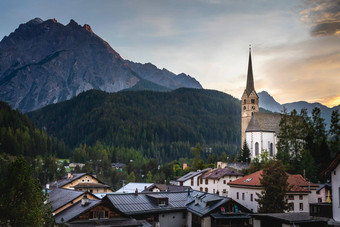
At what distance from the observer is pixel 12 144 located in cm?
15212

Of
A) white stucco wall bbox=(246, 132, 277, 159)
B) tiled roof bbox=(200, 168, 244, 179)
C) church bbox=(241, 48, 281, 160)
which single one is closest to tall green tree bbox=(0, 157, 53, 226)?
tiled roof bbox=(200, 168, 244, 179)

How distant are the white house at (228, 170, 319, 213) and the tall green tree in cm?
3586

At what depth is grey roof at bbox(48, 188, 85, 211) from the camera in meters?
49.0

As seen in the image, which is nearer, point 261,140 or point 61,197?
point 61,197

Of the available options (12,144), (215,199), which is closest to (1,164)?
(12,144)

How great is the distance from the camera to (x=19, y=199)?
27.0m

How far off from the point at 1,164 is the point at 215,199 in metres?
73.2

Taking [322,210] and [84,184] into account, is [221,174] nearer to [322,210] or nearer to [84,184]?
[84,184]

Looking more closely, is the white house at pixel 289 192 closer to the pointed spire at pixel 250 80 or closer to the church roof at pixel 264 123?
the church roof at pixel 264 123

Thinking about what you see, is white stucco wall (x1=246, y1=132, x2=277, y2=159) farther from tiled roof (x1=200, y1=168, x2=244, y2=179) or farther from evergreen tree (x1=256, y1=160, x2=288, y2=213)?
evergreen tree (x1=256, y1=160, x2=288, y2=213)

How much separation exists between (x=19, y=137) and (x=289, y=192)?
5064 inches

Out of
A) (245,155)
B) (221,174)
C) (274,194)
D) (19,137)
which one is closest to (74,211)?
(274,194)

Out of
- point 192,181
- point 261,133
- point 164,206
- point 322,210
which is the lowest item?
point 164,206

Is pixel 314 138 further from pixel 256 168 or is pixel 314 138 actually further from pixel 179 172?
pixel 179 172
